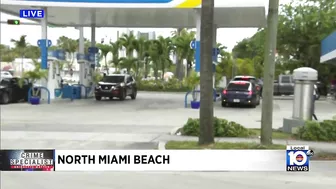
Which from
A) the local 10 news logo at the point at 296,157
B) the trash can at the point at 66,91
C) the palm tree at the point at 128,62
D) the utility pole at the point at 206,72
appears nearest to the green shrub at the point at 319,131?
the utility pole at the point at 206,72

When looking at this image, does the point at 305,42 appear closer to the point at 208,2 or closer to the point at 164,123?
the point at 164,123

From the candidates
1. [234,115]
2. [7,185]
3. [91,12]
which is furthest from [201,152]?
[91,12]

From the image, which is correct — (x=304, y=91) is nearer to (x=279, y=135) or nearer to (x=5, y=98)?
(x=279, y=135)

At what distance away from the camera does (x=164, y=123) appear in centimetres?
1722

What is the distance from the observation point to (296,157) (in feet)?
15.2

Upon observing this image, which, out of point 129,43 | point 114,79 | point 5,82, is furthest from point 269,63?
point 129,43

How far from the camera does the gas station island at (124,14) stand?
23000 mm

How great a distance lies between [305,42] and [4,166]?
118 feet

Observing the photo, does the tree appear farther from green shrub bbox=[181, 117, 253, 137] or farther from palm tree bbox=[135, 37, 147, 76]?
green shrub bbox=[181, 117, 253, 137]

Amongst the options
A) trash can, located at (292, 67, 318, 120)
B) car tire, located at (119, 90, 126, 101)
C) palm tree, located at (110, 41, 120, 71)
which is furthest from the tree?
trash can, located at (292, 67, 318, 120)

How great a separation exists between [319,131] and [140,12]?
1639 centimetres

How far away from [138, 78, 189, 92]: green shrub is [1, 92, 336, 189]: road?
21.1 metres

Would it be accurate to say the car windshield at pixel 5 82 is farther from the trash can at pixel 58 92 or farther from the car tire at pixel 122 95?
the car tire at pixel 122 95

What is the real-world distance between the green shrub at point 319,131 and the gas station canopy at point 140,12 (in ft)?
34.4
